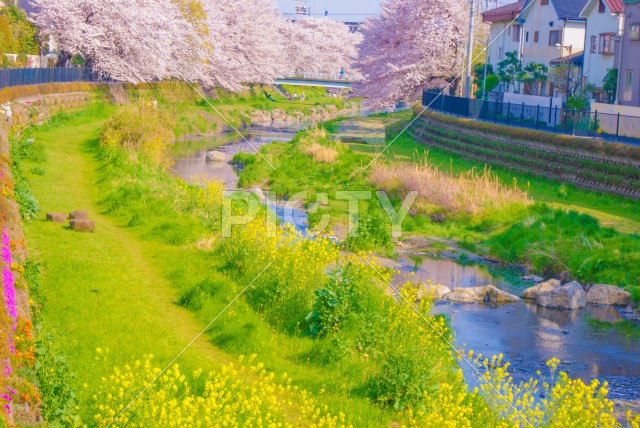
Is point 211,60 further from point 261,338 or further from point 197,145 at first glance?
point 261,338

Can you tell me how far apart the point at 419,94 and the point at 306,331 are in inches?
2017

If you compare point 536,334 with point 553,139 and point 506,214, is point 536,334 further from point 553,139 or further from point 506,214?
point 553,139

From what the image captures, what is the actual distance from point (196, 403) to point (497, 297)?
10985mm

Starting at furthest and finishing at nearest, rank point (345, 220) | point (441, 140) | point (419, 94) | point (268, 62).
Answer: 1. point (268, 62)
2. point (419, 94)
3. point (441, 140)
4. point (345, 220)

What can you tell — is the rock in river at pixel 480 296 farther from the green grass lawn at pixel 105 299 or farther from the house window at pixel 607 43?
the house window at pixel 607 43

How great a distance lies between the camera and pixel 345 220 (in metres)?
27.0

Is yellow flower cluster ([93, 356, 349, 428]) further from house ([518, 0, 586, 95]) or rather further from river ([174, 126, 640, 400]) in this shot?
house ([518, 0, 586, 95])

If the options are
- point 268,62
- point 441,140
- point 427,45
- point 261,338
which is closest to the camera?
point 261,338

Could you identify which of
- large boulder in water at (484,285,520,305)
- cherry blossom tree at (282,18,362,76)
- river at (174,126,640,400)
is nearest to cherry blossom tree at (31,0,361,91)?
cherry blossom tree at (282,18,362,76)

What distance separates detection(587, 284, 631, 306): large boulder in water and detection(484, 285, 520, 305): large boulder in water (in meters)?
1.76

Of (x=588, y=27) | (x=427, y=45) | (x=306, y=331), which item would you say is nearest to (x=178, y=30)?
→ (x=427, y=45)

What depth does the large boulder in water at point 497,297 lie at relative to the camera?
18.5 metres

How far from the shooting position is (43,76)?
40250 mm

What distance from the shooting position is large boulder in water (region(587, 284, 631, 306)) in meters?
18.5
